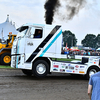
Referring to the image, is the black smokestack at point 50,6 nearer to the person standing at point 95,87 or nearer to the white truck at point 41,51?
the white truck at point 41,51

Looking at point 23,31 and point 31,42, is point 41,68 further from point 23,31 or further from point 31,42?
point 23,31

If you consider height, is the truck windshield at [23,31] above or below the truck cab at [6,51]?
above

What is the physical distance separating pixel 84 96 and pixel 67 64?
11.2ft

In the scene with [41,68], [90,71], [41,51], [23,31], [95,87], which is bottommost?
[90,71]

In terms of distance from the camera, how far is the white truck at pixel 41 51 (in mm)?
9766

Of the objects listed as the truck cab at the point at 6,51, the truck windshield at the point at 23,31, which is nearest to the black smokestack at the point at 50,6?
the truck cab at the point at 6,51

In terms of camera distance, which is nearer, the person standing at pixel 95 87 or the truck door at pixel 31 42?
the person standing at pixel 95 87

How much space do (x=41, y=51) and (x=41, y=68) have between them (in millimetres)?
877

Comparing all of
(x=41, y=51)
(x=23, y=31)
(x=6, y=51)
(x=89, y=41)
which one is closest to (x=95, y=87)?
(x=41, y=51)

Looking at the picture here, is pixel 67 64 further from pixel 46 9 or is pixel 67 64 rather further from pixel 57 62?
pixel 46 9

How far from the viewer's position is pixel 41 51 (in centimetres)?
985

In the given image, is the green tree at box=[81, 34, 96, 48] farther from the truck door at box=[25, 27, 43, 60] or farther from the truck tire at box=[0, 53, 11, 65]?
the truck door at box=[25, 27, 43, 60]

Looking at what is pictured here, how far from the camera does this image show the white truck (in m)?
9.77

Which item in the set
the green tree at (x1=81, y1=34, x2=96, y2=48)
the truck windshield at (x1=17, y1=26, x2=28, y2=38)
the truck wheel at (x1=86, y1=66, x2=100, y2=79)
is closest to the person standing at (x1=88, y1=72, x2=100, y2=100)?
the truck windshield at (x1=17, y1=26, x2=28, y2=38)
